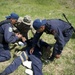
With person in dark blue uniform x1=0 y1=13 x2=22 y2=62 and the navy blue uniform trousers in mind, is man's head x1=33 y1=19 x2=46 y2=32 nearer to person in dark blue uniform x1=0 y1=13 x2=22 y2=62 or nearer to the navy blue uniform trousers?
person in dark blue uniform x1=0 y1=13 x2=22 y2=62

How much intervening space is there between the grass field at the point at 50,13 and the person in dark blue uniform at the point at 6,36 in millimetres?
263

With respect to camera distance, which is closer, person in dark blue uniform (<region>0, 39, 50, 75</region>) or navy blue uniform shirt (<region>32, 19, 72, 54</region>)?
person in dark blue uniform (<region>0, 39, 50, 75</region>)

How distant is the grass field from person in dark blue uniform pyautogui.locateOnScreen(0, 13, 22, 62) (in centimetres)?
26

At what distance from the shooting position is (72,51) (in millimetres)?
9422

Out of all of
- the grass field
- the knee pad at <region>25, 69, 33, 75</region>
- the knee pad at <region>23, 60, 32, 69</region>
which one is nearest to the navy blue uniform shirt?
the grass field

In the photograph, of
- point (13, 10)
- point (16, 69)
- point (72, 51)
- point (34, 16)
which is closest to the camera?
point (16, 69)

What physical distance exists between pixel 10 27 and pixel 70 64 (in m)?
2.46

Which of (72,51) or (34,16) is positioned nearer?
(72,51)

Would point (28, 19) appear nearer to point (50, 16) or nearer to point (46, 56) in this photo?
point (46, 56)

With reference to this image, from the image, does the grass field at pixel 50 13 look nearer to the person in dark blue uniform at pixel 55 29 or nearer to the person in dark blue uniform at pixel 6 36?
the person in dark blue uniform at pixel 6 36

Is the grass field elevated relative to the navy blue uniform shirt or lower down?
lower down

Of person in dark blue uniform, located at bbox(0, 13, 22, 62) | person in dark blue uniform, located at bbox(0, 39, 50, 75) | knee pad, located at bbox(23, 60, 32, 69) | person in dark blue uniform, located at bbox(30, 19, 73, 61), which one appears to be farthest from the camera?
person in dark blue uniform, located at bbox(0, 13, 22, 62)

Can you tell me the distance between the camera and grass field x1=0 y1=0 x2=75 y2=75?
8250 millimetres

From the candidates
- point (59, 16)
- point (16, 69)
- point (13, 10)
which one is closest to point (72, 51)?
point (16, 69)
